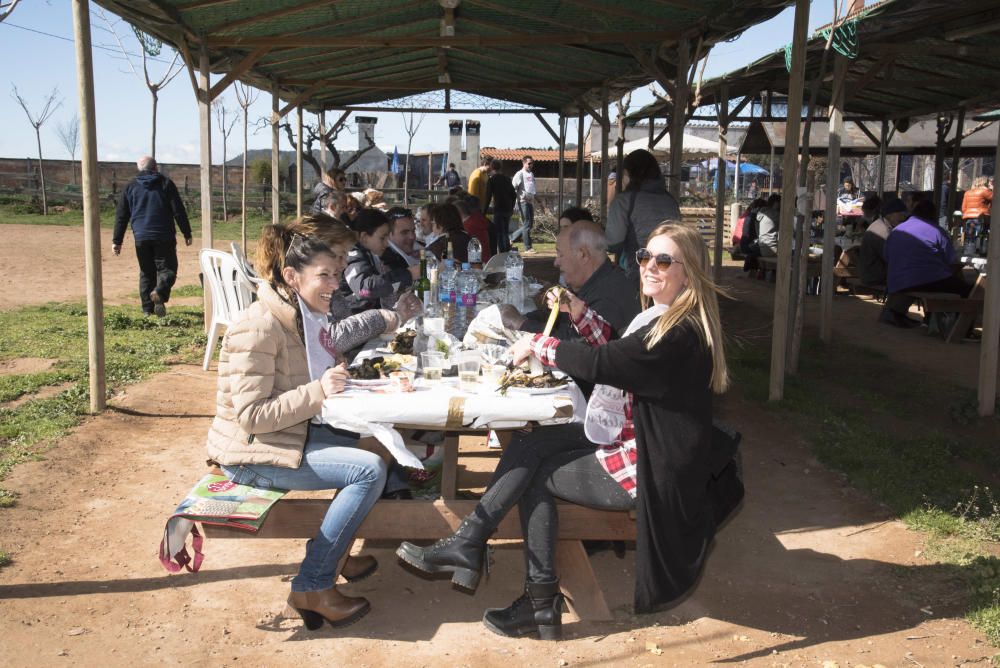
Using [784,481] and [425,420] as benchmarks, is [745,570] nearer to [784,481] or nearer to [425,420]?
[784,481]

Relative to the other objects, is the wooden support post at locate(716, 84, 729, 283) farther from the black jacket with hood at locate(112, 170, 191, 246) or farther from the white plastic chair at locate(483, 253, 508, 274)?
the black jacket with hood at locate(112, 170, 191, 246)

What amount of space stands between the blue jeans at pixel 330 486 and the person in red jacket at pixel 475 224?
521 cm

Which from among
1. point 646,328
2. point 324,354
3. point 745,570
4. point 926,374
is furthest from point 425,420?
point 926,374

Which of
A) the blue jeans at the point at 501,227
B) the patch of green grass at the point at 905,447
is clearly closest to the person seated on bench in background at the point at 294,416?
the patch of green grass at the point at 905,447

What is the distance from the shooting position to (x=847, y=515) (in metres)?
4.22

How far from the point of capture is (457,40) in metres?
8.36

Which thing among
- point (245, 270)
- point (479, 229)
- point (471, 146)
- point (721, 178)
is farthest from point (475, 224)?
point (471, 146)

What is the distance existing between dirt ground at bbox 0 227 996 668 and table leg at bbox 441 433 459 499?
0.43 metres

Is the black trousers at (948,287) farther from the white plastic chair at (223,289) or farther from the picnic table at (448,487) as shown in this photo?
the picnic table at (448,487)

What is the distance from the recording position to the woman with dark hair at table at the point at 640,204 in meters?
5.73

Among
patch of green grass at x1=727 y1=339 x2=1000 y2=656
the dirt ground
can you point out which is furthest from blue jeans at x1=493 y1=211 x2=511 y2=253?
the dirt ground

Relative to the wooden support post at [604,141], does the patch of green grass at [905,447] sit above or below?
below

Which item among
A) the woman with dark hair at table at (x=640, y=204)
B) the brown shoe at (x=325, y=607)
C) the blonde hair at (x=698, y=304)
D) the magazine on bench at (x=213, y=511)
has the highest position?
the woman with dark hair at table at (x=640, y=204)

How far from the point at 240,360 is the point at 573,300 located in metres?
1.23
